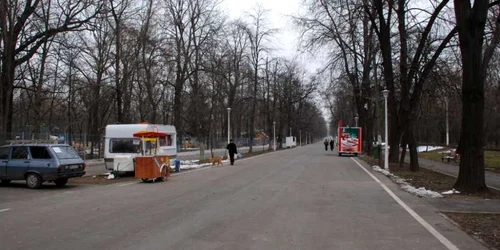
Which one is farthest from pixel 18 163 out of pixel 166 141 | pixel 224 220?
pixel 224 220

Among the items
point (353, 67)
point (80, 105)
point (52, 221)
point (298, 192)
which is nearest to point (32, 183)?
point (52, 221)

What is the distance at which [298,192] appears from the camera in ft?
49.3

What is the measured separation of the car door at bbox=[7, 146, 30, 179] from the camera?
663 inches

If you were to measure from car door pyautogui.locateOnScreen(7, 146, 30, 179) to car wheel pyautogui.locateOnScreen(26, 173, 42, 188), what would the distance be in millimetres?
295

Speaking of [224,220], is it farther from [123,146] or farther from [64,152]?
[123,146]

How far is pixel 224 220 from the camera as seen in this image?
9.73 metres

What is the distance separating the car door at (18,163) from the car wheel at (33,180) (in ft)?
0.97

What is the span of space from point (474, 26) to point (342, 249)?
10149mm

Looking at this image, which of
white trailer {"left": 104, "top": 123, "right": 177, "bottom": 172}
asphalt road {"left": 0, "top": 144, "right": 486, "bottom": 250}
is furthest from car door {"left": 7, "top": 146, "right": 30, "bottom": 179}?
white trailer {"left": 104, "top": 123, "right": 177, "bottom": 172}

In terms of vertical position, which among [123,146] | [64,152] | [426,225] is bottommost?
[426,225]

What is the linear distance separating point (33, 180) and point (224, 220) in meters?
9.88

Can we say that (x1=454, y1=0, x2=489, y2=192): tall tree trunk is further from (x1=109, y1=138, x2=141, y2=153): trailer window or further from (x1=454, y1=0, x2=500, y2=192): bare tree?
(x1=109, y1=138, x2=141, y2=153): trailer window

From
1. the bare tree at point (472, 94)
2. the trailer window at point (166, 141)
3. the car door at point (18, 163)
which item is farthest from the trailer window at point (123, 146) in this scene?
the bare tree at point (472, 94)

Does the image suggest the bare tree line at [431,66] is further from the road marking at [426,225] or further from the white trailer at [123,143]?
the white trailer at [123,143]
